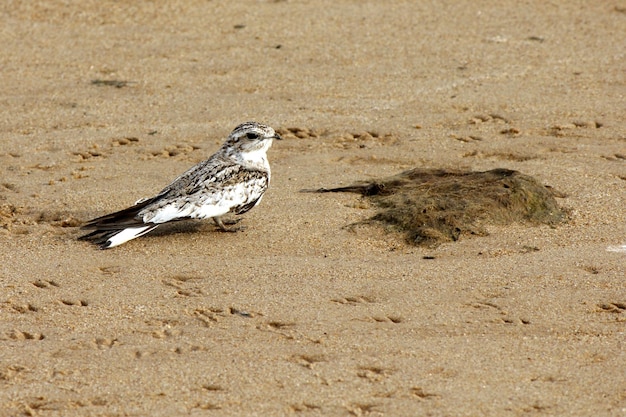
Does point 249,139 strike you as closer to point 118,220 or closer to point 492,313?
point 118,220

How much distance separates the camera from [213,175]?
7.71 metres

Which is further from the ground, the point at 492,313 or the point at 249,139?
the point at 249,139

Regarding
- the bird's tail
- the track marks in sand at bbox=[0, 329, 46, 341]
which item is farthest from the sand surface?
the bird's tail

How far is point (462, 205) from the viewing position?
7.56m

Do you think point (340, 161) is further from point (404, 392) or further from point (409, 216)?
point (404, 392)

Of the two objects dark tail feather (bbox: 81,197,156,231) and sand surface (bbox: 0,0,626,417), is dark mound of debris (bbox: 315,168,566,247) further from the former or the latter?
dark tail feather (bbox: 81,197,156,231)

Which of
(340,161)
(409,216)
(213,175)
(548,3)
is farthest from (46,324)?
(548,3)

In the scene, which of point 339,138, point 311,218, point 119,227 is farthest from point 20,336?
point 339,138

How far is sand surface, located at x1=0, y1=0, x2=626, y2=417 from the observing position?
18.1ft

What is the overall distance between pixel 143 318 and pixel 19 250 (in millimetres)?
1485

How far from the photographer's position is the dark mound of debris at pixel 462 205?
Result: 7.40 meters

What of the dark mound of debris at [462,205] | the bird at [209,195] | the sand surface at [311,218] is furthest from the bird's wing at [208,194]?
the dark mound of debris at [462,205]

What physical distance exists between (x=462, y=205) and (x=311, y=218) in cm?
110

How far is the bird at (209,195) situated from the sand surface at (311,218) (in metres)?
0.18
